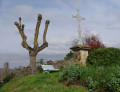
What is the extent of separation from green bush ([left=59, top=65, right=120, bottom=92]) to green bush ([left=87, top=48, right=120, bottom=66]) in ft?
10.1

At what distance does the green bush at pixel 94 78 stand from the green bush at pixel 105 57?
10.1ft

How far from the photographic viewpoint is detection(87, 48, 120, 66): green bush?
38.1 ft

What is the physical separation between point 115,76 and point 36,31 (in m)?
10.3

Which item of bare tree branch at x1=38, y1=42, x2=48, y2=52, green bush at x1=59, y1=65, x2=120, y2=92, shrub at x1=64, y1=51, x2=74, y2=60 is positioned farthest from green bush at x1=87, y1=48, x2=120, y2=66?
shrub at x1=64, y1=51, x2=74, y2=60

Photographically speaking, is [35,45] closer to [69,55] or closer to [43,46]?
[43,46]

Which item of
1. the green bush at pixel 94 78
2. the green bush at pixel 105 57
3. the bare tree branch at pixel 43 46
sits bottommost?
the green bush at pixel 94 78

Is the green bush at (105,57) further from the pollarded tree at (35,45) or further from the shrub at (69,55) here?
the shrub at (69,55)

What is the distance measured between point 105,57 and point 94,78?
151 inches

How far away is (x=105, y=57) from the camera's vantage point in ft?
38.1

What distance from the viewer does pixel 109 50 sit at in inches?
466

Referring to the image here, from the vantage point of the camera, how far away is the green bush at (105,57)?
1160 cm

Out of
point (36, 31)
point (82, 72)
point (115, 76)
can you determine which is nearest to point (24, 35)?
point (36, 31)

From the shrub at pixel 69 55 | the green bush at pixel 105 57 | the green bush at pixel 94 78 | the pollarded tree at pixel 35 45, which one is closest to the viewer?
the green bush at pixel 94 78

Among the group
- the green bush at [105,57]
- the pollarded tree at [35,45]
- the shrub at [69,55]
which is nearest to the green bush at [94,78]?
the green bush at [105,57]
